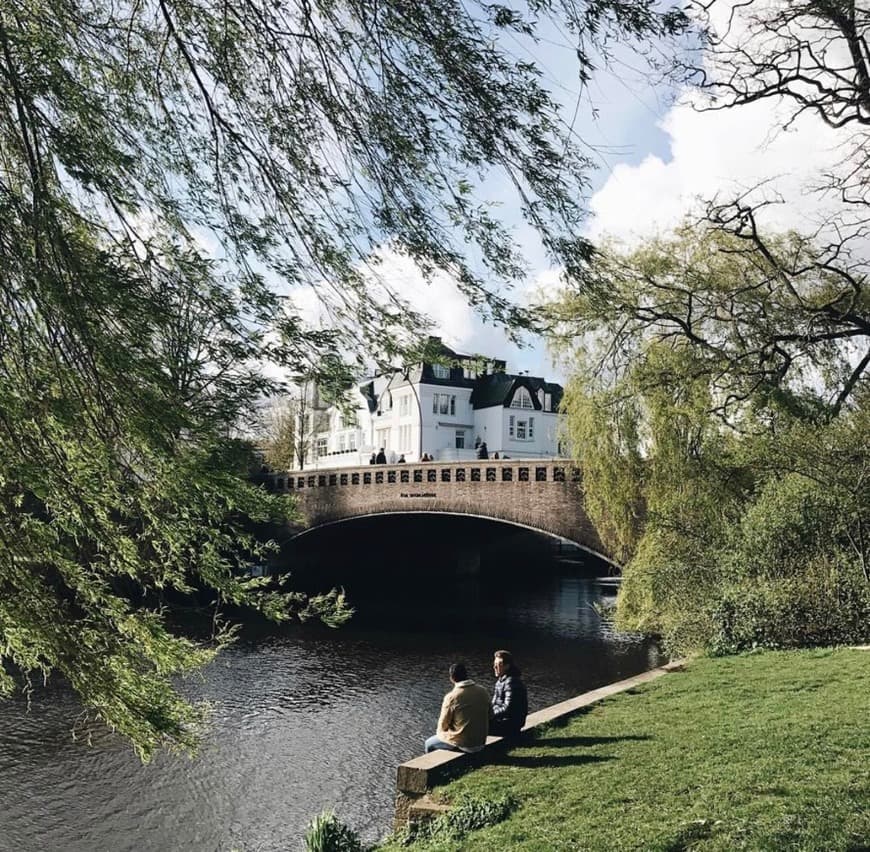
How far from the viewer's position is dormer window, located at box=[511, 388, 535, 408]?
56.6 m

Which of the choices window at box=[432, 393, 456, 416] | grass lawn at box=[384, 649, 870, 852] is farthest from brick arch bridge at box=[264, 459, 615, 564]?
window at box=[432, 393, 456, 416]

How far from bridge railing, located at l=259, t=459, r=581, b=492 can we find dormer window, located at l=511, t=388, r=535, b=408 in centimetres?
2079

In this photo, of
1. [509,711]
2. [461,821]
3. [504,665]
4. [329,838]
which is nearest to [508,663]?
[504,665]

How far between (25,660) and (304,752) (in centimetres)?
1065

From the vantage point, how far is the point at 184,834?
11.2 meters

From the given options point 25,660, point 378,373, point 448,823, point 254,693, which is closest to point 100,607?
point 25,660

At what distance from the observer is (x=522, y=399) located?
2253 inches

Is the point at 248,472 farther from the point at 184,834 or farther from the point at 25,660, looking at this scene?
the point at 184,834

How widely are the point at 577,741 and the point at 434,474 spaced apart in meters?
21.9

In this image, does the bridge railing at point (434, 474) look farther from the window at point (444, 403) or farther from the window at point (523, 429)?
the window at point (523, 429)

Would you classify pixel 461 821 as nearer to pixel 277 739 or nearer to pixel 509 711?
pixel 509 711

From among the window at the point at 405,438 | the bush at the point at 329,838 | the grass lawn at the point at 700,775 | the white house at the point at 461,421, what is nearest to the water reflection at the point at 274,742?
the bush at the point at 329,838

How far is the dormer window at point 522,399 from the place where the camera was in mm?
56594

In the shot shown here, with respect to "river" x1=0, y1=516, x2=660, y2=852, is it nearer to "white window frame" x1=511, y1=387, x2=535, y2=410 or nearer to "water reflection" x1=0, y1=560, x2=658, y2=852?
"water reflection" x1=0, y1=560, x2=658, y2=852
